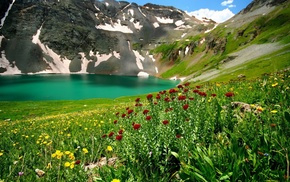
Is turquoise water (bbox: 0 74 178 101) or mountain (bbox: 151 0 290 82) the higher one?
mountain (bbox: 151 0 290 82)

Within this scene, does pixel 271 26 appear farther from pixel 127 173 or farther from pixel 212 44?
pixel 127 173

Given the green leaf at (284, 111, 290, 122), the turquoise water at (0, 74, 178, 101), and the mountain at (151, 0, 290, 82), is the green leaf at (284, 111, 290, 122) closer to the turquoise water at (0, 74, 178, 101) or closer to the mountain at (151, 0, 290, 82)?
the mountain at (151, 0, 290, 82)

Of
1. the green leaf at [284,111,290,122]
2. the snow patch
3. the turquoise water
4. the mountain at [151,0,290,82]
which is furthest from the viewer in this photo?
the snow patch

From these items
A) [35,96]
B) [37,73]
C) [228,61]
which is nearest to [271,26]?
Result: [228,61]

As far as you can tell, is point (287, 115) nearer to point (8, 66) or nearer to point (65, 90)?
point (65, 90)

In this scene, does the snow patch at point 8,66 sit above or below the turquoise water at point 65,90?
above

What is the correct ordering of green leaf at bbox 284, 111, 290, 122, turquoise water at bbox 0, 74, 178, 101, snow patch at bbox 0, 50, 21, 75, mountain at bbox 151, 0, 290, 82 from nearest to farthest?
green leaf at bbox 284, 111, 290, 122
turquoise water at bbox 0, 74, 178, 101
mountain at bbox 151, 0, 290, 82
snow patch at bbox 0, 50, 21, 75

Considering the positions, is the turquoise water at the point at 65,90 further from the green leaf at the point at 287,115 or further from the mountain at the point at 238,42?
the green leaf at the point at 287,115

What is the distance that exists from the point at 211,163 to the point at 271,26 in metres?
146

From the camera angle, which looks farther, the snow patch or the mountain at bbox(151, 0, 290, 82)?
the snow patch

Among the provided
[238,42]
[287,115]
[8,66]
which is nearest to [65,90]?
[8,66]

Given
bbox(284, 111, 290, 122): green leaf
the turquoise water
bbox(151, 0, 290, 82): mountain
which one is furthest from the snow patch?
bbox(284, 111, 290, 122): green leaf

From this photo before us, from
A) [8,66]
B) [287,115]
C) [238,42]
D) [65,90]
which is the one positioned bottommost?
[65,90]

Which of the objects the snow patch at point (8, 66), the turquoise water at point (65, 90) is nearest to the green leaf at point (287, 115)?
the turquoise water at point (65, 90)
